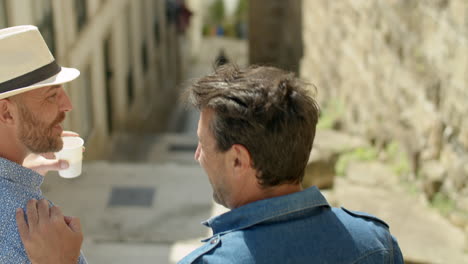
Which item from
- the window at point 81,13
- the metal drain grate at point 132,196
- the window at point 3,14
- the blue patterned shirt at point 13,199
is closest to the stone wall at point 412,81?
the metal drain grate at point 132,196

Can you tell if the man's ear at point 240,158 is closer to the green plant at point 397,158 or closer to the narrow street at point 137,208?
the narrow street at point 137,208

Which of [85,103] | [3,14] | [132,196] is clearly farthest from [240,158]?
[85,103]

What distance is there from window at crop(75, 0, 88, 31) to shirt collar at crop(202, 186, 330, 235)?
928 centimetres

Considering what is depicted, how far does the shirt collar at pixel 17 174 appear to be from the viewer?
8.12 ft

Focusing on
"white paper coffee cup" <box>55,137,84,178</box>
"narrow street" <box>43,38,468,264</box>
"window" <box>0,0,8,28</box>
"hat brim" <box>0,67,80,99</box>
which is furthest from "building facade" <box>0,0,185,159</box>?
"hat brim" <box>0,67,80,99</box>

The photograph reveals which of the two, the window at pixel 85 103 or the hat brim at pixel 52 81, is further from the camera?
the window at pixel 85 103

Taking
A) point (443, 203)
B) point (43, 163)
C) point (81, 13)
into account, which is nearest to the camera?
point (43, 163)

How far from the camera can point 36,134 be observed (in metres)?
2.52

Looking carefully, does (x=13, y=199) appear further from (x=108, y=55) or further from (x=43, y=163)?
(x=108, y=55)

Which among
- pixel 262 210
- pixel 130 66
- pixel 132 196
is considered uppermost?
pixel 262 210

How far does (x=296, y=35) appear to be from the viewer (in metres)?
14.2

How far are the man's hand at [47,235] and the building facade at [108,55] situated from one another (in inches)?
228

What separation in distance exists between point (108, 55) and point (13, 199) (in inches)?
440

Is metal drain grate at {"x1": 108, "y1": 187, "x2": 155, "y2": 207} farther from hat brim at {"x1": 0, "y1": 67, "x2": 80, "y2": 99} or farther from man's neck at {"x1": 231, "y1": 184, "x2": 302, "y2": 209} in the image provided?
man's neck at {"x1": 231, "y1": 184, "x2": 302, "y2": 209}
